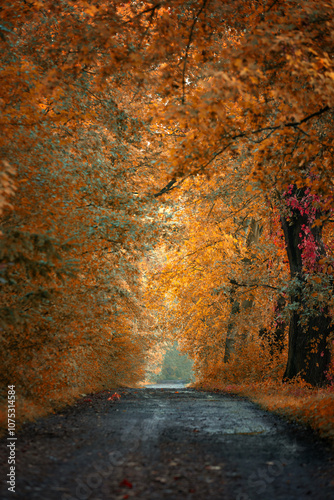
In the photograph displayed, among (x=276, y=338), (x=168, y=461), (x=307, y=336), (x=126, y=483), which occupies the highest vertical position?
(x=307, y=336)

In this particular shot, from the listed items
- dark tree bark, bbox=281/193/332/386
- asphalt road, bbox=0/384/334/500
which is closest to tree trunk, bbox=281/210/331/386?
dark tree bark, bbox=281/193/332/386

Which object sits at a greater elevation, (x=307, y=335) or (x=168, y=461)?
(x=307, y=335)

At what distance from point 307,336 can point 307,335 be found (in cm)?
3

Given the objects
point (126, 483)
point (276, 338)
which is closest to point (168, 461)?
point (126, 483)

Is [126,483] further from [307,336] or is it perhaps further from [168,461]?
[307,336]

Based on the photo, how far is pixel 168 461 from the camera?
580 centimetres

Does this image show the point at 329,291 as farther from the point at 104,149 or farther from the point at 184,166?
the point at 104,149

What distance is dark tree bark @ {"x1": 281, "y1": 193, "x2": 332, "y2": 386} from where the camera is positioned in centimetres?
1361

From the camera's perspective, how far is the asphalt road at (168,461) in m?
4.68

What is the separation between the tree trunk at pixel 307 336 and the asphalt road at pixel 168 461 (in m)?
4.84

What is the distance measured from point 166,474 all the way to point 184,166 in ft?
14.8

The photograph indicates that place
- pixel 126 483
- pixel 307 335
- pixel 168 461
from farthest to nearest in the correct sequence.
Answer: pixel 307 335, pixel 168 461, pixel 126 483

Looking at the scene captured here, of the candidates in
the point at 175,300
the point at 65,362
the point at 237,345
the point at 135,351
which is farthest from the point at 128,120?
the point at 135,351

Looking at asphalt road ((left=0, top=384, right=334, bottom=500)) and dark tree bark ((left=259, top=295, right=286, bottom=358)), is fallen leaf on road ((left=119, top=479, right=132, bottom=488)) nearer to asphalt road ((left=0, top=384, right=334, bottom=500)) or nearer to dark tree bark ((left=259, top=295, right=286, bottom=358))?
asphalt road ((left=0, top=384, right=334, bottom=500))
